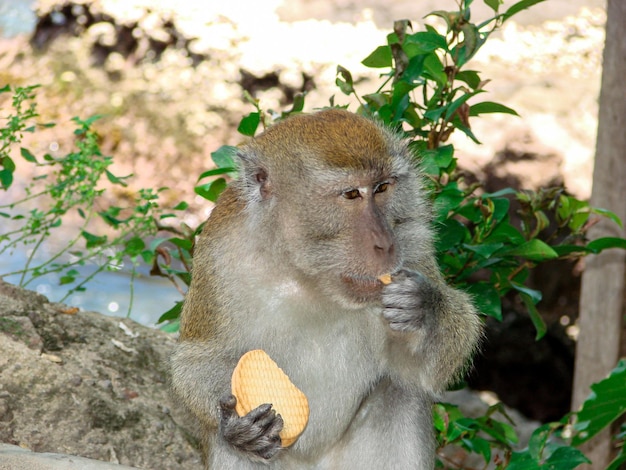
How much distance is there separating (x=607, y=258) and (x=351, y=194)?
7.68ft

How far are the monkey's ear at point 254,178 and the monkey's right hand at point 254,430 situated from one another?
69 cm

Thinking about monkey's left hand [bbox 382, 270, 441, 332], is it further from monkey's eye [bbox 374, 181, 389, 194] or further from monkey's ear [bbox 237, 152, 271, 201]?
monkey's ear [bbox 237, 152, 271, 201]

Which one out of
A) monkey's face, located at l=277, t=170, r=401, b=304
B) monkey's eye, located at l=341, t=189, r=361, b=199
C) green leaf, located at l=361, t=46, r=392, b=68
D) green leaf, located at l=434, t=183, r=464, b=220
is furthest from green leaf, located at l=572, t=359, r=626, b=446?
green leaf, located at l=361, t=46, r=392, b=68

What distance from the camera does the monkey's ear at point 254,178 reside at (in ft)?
10.5

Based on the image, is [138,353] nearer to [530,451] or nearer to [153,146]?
[530,451]

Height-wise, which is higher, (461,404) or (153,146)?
Result: (153,146)

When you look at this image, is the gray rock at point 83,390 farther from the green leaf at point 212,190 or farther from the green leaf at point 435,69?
the green leaf at point 435,69

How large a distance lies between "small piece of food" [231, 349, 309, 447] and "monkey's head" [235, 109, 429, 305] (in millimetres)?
319

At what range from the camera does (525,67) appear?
295 inches

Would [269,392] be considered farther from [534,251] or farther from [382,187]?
[534,251]

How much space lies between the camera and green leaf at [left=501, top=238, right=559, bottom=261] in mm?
3636

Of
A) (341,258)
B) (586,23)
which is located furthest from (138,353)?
(586,23)

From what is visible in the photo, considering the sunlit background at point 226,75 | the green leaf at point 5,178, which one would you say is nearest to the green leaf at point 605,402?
the green leaf at point 5,178

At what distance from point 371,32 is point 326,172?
551 cm
